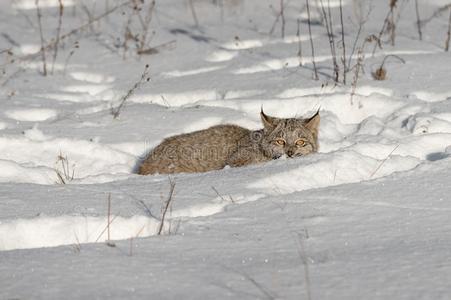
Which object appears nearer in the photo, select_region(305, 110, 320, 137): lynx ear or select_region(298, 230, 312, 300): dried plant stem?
select_region(298, 230, 312, 300): dried plant stem

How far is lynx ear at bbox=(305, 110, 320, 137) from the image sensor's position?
5.30 m

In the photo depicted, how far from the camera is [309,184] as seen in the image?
13.9ft

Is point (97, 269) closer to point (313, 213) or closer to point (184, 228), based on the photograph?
point (184, 228)

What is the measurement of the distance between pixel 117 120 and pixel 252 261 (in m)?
3.11

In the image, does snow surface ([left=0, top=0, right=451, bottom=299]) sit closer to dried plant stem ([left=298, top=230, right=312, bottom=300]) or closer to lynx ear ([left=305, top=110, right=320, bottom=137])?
dried plant stem ([left=298, top=230, right=312, bottom=300])

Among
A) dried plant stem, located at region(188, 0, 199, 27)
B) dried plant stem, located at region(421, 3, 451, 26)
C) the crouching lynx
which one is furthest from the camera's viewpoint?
dried plant stem, located at region(188, 0, 199, 27)

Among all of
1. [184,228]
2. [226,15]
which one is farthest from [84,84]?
[184,228]

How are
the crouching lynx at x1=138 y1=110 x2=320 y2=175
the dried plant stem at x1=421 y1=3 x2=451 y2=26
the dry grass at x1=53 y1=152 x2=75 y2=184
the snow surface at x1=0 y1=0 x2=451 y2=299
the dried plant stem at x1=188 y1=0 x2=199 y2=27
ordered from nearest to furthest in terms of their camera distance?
the snow surface at x1=0 y1=0 x2=451 y2=299
the dry grass at x1=53 y1=152 x2=75 y2=184
the crouching lynx at x1=138 y1=110 x2=320 y2=175
the dried plant stem at x1=421 y1=3 x2=451 y2=26
the dried plant stem at x1=188 y1=0 x2=199 y2=27

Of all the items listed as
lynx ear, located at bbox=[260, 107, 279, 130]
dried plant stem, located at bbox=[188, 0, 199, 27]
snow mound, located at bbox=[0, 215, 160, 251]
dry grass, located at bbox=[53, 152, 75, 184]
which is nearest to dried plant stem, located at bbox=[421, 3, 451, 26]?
dried plant stem, located at bbox=[188, 0, 199, 27]

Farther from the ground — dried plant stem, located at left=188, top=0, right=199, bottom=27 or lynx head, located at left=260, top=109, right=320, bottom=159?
lynx head, located at left=260, top=109, right=320, bottom=159

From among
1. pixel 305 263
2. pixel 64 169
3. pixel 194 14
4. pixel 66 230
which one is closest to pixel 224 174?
pixel 64 169

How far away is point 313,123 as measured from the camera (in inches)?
210

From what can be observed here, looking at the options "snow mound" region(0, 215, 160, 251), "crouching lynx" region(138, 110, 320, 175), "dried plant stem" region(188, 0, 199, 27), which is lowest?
"dried plant stem" region(188, 0, 199, 27)

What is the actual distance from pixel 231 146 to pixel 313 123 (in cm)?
55
